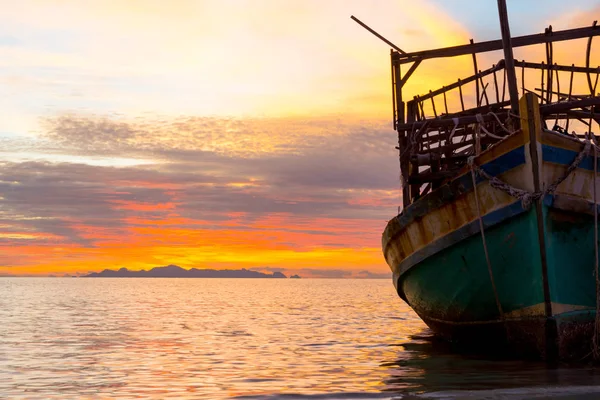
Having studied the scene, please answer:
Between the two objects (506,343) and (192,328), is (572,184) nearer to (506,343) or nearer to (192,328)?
(506,343)

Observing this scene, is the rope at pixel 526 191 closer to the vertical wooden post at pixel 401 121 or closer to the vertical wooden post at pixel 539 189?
the vertical wooden post at pixel 539 189

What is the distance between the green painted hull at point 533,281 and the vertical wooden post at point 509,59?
236 cm

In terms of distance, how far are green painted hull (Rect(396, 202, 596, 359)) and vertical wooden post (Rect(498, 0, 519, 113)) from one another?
2.36 meters

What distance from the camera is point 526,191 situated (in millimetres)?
11781

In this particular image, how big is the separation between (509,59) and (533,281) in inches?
168

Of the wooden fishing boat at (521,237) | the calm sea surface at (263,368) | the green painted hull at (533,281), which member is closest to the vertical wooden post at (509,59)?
the wooden fishing boat at (521,237)

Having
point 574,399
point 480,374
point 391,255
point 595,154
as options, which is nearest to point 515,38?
point 595,154

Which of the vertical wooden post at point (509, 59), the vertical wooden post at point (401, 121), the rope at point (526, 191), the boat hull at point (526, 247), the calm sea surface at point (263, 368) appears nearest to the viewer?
the calm sea surface at point (263, 368)

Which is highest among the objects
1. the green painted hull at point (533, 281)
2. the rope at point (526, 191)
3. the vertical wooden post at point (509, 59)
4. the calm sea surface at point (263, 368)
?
the vertical wooden post at point (509, 59)

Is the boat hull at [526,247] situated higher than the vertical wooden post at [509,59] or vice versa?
the vertical wooden post at [509,59]

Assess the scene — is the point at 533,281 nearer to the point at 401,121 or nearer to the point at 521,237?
the point at 521,237

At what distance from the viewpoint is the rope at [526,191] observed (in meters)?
11.7

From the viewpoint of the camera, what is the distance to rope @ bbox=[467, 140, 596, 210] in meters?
11.7

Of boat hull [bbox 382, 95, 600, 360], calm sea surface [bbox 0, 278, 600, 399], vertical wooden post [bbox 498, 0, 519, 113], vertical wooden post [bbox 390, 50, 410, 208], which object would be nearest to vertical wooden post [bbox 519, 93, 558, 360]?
boat hull [bbox 382, 95, 600, 360]
